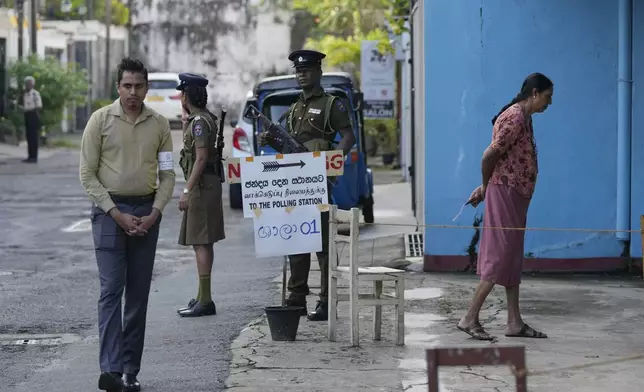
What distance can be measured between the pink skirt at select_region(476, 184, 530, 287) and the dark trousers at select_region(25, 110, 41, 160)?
2172 centimetres

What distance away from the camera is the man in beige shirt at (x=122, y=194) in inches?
301

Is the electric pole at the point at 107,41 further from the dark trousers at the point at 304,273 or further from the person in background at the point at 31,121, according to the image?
the dark trousers at the point at 304,273

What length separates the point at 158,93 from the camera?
4462 cm

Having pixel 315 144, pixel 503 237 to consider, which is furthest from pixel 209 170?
pixel 503 237

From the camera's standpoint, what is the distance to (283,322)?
917cm

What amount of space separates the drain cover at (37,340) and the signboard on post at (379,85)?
1772cm

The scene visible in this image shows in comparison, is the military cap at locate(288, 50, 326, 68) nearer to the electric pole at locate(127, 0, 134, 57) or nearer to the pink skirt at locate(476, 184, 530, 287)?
the pink skirt at locate(476, 184, 530, 287)

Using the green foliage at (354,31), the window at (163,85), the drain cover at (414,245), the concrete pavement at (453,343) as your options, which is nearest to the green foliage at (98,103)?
the window at (163,85)

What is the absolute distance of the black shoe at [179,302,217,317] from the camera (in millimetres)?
10453

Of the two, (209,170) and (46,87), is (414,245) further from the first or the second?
(46,87)

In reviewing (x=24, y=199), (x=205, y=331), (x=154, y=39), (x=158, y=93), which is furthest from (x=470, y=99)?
(x=154, y=39)

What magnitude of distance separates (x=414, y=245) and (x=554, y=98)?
261 cm

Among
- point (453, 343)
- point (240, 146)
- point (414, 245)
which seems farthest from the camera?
point (240, 146)

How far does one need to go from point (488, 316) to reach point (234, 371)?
275 cm
